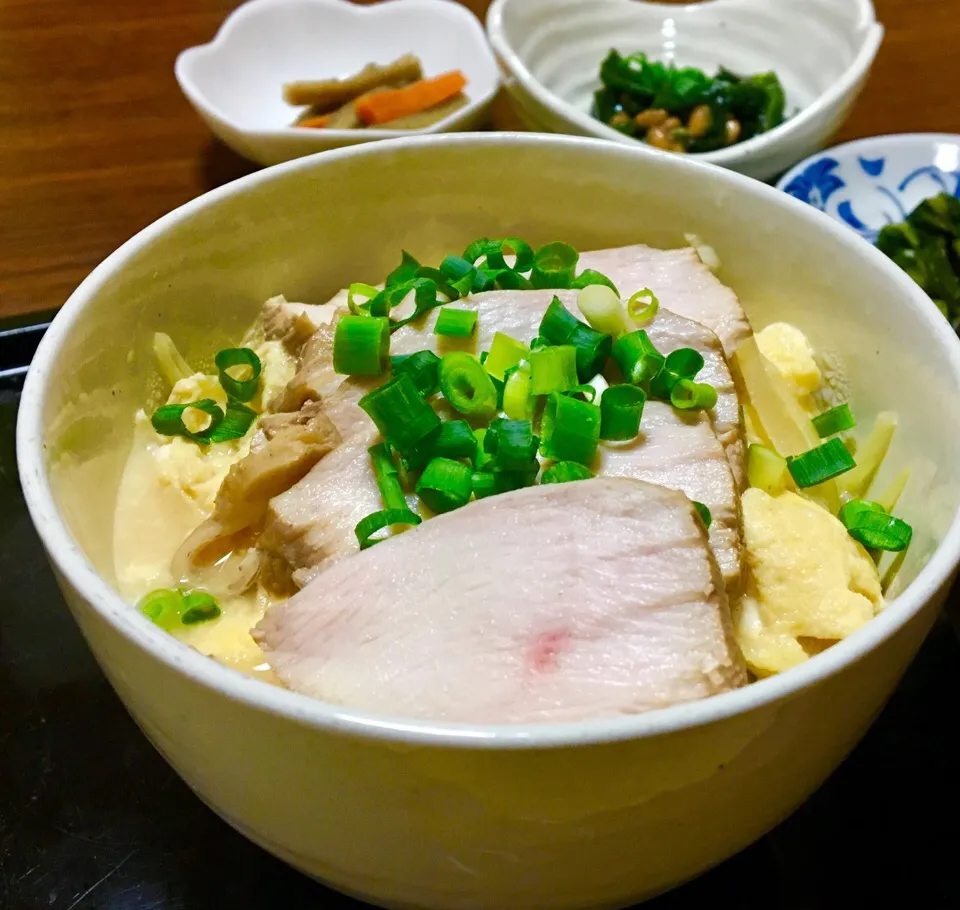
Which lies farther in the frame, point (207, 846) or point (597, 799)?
point (207, 846)

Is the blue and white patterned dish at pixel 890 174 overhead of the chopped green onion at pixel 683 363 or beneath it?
beneath

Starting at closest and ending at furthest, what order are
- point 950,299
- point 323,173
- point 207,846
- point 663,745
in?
1. point 663,745
2. point 207,846
3. point 323,173
4. point 950,299

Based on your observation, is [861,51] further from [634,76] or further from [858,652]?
[858,652]

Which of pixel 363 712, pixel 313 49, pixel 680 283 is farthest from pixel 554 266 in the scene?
pixel 313 49

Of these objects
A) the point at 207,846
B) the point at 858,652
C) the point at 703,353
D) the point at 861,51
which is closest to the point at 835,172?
the point at 861,51

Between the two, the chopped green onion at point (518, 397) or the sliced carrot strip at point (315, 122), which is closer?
the chopped green onion at point (518, 397)

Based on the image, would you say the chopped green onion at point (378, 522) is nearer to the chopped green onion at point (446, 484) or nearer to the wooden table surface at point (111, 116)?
the chopped green onion at point (446, 484)

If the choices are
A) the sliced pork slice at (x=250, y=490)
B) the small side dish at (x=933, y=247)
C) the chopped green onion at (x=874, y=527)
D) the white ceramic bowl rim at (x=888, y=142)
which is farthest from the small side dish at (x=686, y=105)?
the sliced pork slice at (x=250, y=490)
